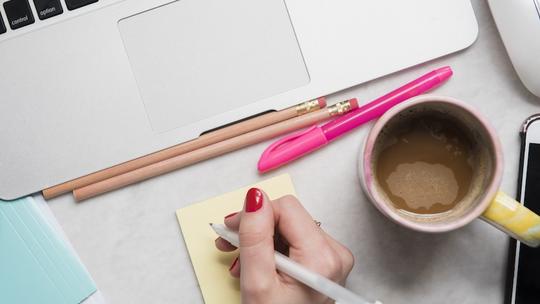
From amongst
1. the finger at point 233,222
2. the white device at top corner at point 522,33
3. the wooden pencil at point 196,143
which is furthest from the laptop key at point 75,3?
the white device at top corner at point 522,33

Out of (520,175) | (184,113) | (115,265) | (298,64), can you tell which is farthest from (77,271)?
(520,175)

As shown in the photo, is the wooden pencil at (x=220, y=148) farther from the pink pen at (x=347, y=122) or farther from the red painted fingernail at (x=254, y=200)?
the red painted fingernail at (x=254, y=200)

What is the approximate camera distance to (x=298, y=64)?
568 millimetres

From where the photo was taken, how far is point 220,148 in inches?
22.5

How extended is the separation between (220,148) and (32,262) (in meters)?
0.24

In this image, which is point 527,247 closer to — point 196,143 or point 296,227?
point 296,227

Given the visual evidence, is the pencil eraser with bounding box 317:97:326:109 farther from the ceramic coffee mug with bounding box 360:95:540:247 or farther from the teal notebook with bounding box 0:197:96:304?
the teal notebook with bounding box 0:197:96:304

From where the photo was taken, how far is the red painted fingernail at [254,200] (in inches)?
18.2

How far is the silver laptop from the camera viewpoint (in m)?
0.56

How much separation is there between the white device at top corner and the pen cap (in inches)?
8.5

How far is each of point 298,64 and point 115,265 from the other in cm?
30

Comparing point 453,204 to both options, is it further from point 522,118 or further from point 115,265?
point 115,265

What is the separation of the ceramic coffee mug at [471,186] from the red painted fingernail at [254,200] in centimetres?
9

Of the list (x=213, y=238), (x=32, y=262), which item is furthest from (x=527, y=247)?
(x=32, y=262)
